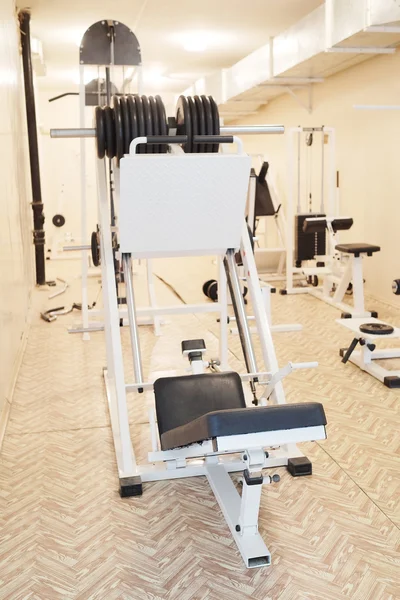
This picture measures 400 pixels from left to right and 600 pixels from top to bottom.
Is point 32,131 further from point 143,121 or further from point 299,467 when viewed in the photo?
point 299,467

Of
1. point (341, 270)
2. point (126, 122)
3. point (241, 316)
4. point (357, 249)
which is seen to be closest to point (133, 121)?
point (126, 122)

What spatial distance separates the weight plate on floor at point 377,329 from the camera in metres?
3.92

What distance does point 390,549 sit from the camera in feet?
6.97

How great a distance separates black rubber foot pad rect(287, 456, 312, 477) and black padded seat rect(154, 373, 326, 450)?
1.17ft

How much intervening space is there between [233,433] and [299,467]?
3.18 feet

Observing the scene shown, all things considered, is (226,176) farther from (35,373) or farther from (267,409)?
(35,373)

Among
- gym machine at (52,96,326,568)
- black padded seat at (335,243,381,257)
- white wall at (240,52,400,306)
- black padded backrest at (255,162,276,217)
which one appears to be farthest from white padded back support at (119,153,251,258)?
black padded backrest at (255,162,276,217)

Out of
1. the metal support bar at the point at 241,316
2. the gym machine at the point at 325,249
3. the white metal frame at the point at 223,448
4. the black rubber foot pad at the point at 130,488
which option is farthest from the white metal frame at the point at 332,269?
the black rubber foot pad at the point at 130,488

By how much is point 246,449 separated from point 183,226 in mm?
1285

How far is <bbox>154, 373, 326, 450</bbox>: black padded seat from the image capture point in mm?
1803

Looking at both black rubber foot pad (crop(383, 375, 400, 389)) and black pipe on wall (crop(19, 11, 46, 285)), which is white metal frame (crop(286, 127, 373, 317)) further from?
black pipe on wall (crop(19, 11, 46, 285))

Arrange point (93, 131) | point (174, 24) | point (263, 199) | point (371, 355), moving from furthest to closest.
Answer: point (263, 199) → point (174, 24) → point (371, 355) → point (93, 131)

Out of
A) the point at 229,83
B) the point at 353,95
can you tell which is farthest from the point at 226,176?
the point at 229,83

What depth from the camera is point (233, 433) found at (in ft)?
5.88
